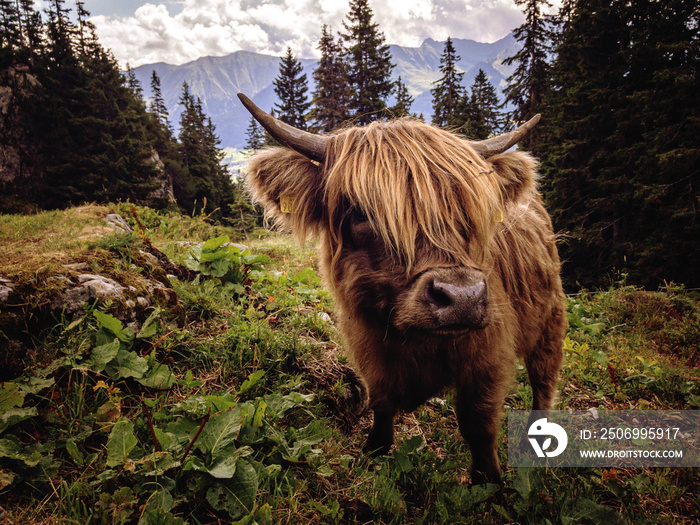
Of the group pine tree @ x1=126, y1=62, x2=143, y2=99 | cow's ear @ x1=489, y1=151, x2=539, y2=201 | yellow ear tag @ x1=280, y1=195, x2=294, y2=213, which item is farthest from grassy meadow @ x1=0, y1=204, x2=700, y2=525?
pine tree @ x1=126, y1=62, x2=143, y2=99

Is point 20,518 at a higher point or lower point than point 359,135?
lower

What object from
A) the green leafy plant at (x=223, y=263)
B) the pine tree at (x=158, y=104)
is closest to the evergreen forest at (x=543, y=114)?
the green leafy plant at (x=223, y=263)

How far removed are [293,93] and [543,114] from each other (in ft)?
81.0

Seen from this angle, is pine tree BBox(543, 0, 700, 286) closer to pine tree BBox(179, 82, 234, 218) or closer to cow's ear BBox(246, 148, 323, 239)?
cow's ear BBox(246, 148, 323, 239)

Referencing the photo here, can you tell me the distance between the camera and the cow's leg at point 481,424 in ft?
7.57

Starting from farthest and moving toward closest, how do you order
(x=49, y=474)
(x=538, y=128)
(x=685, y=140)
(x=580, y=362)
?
(x=538, y=128) → (x=685, y=140) → (x=580, y=362) → (x=49, y=474)

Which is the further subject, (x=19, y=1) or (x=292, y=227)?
(x=19, y=1)

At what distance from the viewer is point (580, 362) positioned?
448 centimetres

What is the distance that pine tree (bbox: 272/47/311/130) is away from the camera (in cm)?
3450

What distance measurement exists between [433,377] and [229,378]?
4.97 feet

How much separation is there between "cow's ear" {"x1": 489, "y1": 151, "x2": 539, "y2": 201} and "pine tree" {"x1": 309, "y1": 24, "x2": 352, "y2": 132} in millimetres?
20082

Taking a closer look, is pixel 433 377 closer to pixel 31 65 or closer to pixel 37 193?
pixel 37 193

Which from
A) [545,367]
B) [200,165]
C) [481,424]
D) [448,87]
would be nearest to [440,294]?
[481,424]

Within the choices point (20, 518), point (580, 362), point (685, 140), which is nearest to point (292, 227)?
point (20, 518)
